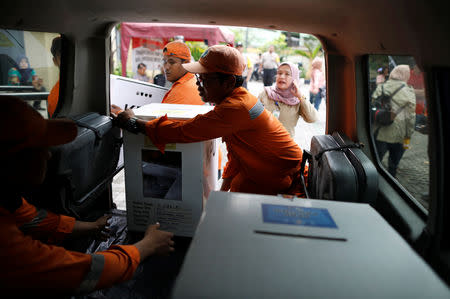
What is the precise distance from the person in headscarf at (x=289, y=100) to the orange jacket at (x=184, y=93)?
46.3 inches

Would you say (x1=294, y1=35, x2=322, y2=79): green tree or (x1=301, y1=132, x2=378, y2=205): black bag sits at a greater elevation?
(x1=294, y1=35, x2=322, y2=79): green tree

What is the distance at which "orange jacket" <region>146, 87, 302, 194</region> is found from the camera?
6.62ft

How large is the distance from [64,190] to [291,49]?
114 ft

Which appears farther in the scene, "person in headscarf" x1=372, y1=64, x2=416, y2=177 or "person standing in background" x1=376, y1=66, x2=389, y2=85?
"person standing in background" x1=376, y1=66, x2=389, y2=85

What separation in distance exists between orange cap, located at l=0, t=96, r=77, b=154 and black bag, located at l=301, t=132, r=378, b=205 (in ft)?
4.90

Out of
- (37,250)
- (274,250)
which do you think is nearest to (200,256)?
(274,250)

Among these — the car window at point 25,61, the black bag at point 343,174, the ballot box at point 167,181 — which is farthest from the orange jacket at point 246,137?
the car window at point 25,61

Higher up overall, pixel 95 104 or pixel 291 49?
pixel 291 49

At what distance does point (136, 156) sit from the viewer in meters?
2.17

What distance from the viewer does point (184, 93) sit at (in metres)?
3.26

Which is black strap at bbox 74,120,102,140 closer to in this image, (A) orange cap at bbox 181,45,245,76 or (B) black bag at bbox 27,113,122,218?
(B) black bag at bbox 27,113,122,218

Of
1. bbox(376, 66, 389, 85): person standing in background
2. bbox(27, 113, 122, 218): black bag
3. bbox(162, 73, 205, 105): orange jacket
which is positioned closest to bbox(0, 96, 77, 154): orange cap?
bbox(27, 113, 122, 218): black bag

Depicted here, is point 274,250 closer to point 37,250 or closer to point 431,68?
point 37,250

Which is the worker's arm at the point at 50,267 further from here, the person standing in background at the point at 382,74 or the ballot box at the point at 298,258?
the person standing in background at the point at 382,74
